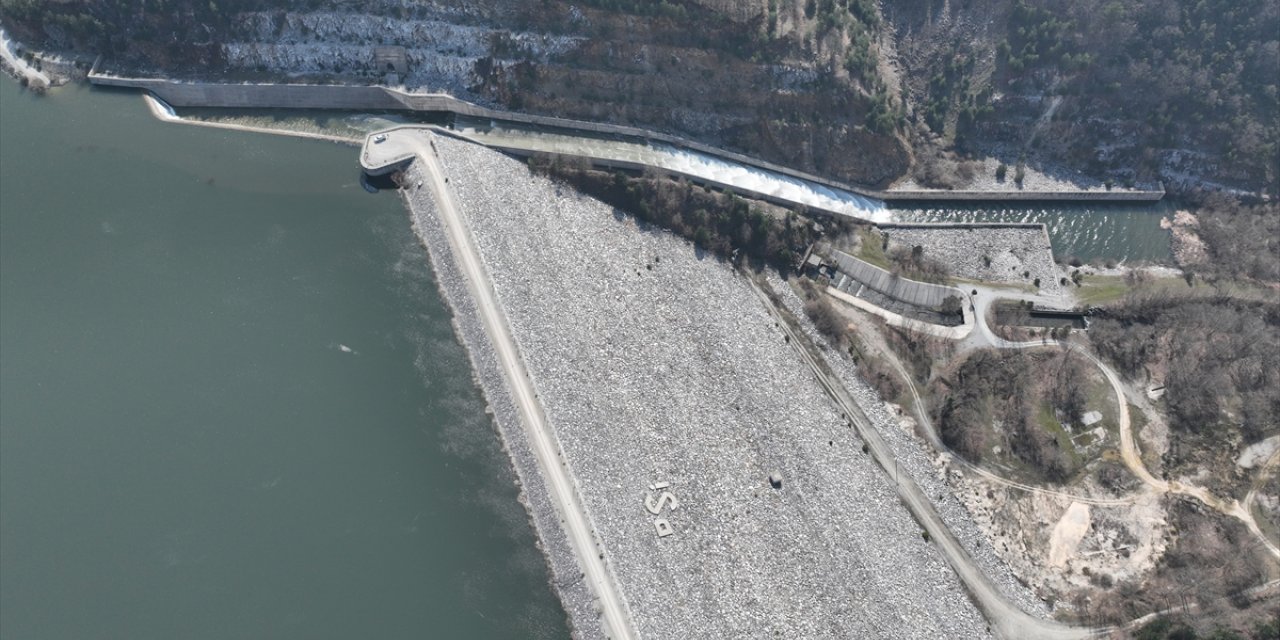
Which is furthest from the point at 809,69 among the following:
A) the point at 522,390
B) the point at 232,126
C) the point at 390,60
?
the point at 232,126

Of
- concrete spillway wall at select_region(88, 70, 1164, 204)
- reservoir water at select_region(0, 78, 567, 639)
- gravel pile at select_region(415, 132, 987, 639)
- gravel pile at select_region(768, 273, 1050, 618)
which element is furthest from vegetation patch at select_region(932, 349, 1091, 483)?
reservoir water at select_region(0, 78, 567, 639)

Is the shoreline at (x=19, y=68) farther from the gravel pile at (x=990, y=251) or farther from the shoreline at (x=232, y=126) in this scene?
the gravel pile at (x=990, y=251)

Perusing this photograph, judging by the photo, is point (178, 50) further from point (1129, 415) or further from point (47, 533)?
point (1129, 415)

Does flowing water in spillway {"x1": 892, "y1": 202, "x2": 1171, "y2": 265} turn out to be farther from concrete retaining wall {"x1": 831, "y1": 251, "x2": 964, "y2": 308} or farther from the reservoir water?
the reservoir water

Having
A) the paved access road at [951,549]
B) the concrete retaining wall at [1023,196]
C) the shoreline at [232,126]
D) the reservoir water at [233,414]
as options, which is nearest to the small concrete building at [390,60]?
the shoreline at [232,126]

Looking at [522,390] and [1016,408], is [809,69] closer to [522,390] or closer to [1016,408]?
[1016,408]
